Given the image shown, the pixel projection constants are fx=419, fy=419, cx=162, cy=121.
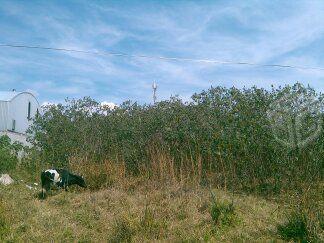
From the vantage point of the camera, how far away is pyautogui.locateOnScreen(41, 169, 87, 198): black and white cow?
880cm

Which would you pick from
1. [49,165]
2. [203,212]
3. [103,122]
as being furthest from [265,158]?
[49,165]

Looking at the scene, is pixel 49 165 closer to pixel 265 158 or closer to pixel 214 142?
pixel 214 142

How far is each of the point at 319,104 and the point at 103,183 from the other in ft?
15.6

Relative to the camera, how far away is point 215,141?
908cm

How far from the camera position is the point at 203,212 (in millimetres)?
6836

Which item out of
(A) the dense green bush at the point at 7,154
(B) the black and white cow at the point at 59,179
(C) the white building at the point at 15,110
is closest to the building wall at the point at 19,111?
(C) the white building at the point at 15,110

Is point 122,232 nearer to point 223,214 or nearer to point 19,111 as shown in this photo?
point 223,214

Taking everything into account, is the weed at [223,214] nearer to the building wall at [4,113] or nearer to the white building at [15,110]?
the white building at [15,110]

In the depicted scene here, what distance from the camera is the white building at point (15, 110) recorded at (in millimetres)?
26688

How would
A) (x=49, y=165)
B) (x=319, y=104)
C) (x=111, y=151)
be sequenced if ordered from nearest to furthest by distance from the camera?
(x=319, y=104)
(x=111, y=151)
(x=49, y=165)

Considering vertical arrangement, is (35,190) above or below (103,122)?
below

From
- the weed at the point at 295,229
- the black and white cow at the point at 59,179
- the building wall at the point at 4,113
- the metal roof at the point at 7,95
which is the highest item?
the metal roof at the point at 7,95

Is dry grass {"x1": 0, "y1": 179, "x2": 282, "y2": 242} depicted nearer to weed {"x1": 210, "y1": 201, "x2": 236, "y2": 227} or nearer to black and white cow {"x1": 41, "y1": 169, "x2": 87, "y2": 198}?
weed {"x1": 210, "y1": 201, "x2": 236, "y2": 227}

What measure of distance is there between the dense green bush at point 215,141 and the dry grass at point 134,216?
0.83 m
